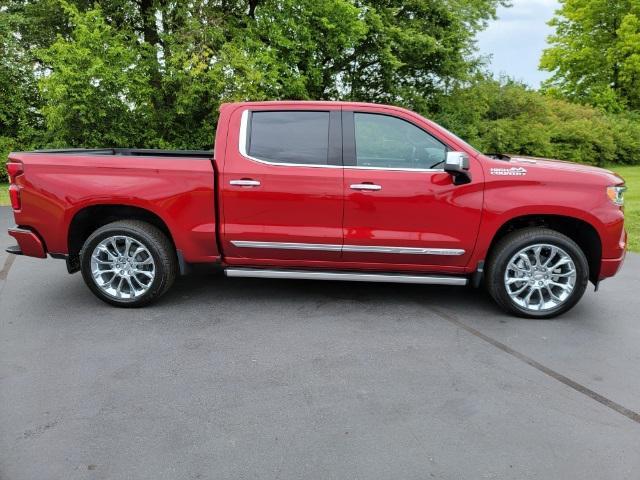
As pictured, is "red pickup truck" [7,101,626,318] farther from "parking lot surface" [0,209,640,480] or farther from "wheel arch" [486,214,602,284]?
"parking lot surface" [0,209,640,480]

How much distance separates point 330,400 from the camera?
336 cm

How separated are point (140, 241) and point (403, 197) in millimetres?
2383

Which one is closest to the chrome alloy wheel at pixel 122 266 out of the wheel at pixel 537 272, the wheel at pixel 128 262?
the wheel at pixel 128 262

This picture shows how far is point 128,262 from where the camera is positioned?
4949mm

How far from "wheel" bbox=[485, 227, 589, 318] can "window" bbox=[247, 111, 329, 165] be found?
182 centimetres

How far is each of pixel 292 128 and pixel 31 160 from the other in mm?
2363

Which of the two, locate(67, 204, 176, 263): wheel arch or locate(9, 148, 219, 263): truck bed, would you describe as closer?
locate(9, 148, 219, 263): truck bed

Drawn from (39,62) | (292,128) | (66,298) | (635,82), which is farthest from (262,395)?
(635,82)

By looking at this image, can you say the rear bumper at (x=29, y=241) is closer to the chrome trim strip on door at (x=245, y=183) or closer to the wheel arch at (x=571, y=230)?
the chrome trim strip on door at (x=245, y=183)

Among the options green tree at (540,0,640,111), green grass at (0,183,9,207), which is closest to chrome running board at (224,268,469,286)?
green grass at (0,183,9,207)

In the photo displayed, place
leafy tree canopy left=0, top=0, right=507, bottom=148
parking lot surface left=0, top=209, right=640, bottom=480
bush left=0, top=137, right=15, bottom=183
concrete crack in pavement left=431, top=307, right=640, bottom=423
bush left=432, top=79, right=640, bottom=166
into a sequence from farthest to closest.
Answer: bush left=432, top=79, right=640, bottom=166 → bush left=0, top=137, right=15, bottom=183 → leafy tree canopy left=0, top=0, right=507, bottom=148 → concrete crack in pavement left=431, top=307, right=640, bottom=423 → parking lot surface left=0, top=209, right=640, bottom=480

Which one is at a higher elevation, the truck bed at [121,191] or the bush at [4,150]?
the truck bed at [121,191]

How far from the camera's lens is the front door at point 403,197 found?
4.71 m

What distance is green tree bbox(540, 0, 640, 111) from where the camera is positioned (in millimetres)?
31812
